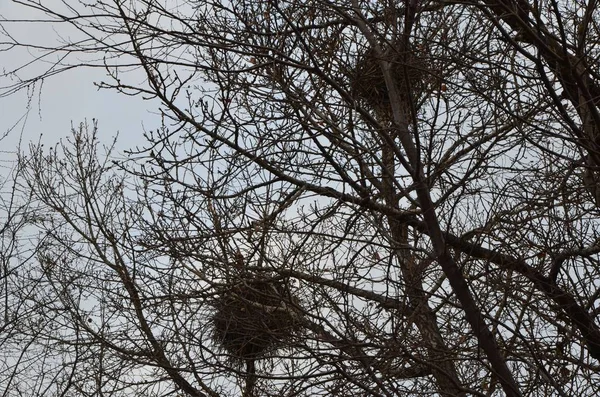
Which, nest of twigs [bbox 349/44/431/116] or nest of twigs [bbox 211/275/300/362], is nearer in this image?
nest of twigs [bbox 349/44/431/116]

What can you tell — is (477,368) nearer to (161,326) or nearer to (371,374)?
(371,374)

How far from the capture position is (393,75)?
5.29 meters

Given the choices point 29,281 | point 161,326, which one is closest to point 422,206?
point 161,326

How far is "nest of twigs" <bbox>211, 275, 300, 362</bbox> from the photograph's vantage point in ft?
14.3

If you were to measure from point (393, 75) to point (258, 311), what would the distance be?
1984mm

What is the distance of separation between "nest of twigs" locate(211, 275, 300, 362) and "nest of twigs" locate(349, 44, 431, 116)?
1.33 meters

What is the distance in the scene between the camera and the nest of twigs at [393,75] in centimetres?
397

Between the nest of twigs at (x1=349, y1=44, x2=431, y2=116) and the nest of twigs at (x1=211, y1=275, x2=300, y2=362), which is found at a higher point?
the nest of twigs at (x1=349, y1=44, x2=431, y2=116)

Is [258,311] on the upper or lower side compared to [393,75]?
lower

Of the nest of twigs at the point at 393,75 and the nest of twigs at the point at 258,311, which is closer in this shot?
the nest of twigs at the point at 393,75

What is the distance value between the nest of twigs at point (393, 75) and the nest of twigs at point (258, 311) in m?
1.33

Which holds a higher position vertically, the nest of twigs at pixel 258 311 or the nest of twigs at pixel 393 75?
the nest of twigs at pixel 393 75

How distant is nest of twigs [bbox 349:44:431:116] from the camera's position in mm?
3975

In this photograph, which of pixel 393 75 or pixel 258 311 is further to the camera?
pixel 393 75
